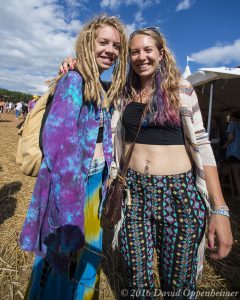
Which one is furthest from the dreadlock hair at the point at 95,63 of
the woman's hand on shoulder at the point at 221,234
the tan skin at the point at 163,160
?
the woman's hand on shoulder at the point at 221,234

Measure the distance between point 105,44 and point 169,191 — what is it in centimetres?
108

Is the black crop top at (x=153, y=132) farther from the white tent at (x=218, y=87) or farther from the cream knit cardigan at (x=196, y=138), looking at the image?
the white tent at (x=218, y=87)

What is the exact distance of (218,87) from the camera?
24.1 ft

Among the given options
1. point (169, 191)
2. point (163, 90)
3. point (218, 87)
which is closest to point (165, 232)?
point (169, 191)

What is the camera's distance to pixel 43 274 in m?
1.75

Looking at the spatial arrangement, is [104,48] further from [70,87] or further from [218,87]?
[218,87]

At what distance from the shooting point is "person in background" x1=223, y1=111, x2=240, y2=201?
6.13 m

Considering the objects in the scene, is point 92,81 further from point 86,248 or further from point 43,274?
point 43,274

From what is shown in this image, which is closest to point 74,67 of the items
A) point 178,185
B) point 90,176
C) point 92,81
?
point 92,81

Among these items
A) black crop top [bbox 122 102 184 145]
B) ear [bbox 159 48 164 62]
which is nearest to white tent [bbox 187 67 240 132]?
ear [bbox 159 48 164 62]

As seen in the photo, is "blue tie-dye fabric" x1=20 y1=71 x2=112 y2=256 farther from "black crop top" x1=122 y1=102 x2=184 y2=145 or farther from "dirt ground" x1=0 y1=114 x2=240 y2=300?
"dirt ground" x1=0 y1=114 x2=240 y2=300

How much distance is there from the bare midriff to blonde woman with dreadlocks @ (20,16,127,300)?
0.29 meters

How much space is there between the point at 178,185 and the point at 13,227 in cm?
294

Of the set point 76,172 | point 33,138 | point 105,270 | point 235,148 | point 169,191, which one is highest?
point 33,138
